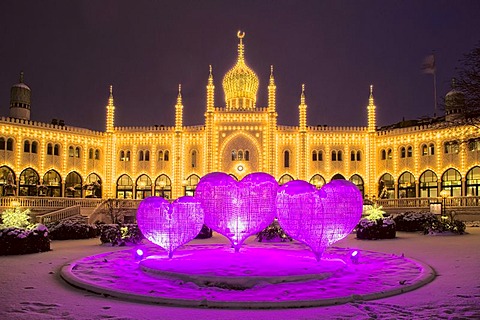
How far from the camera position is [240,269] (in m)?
12.8

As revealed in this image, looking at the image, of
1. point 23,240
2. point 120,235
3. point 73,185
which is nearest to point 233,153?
point 73,185

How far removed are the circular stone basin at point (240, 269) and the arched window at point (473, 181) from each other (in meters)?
36.9

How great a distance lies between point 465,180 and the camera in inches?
1837

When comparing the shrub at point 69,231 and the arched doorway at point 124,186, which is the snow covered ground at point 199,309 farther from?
the arched doorway at point 124,186

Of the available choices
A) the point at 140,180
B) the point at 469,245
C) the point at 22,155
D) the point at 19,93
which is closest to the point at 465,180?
the point at 469,245

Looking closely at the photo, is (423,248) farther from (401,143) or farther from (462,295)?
(401,143)

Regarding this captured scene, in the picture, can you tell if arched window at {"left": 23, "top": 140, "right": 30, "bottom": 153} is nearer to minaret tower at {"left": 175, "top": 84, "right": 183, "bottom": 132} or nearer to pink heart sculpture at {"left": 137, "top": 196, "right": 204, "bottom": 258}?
minaret tower at {"left": 175, "top": 84, "right": 183, "bottom": 132}

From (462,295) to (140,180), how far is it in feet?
150

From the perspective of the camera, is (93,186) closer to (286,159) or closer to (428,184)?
(286,159)

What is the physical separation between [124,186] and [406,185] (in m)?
30.7

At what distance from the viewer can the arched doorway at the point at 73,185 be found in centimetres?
5053

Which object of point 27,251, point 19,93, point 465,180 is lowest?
point 27,251

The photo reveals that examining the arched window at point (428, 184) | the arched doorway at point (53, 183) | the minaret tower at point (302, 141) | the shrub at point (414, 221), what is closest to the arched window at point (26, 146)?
the arched doorway at point (53, 183)

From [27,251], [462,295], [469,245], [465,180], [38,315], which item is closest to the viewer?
[38,315]
